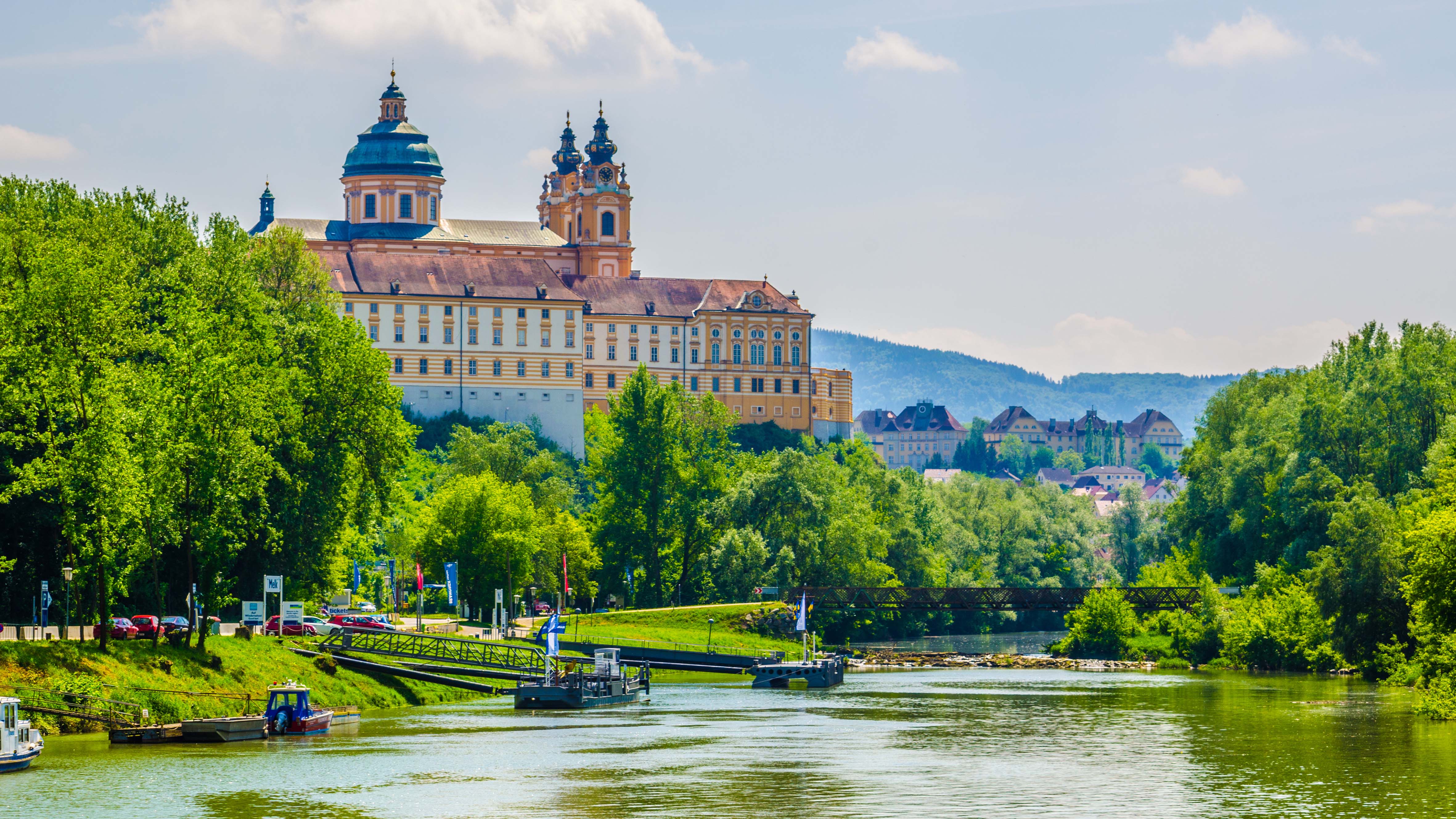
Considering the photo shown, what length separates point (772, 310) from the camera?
597ft

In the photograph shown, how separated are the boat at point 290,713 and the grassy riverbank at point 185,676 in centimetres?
179

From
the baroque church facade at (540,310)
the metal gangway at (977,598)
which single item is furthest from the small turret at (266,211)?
the metal gangway at (977,598)

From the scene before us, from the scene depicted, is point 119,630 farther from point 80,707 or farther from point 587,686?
point 587,686

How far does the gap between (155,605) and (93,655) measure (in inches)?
243

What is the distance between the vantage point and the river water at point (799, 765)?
3856 centimetres

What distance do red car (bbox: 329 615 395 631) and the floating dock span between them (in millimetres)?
15330

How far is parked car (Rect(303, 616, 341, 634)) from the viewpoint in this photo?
6950 centimetres

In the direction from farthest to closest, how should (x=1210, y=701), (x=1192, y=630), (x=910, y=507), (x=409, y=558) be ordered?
(x=910, y=507) < (x=409, y=558) < (x=1192, y=630) < (x=1210, y=701)

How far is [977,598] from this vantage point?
106 m

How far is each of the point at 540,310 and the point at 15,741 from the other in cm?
12903

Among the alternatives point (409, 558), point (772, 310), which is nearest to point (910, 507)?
point (409, 558)

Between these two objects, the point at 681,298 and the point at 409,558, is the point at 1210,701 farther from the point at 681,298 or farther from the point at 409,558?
the point at 681,298

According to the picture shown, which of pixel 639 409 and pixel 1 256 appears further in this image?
pixel 639 409

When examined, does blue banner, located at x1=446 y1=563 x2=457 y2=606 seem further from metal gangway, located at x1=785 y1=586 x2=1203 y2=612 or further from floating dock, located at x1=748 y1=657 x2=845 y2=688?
metal gangway, located at x1=785 y1=586 x2=1203 y2=612
